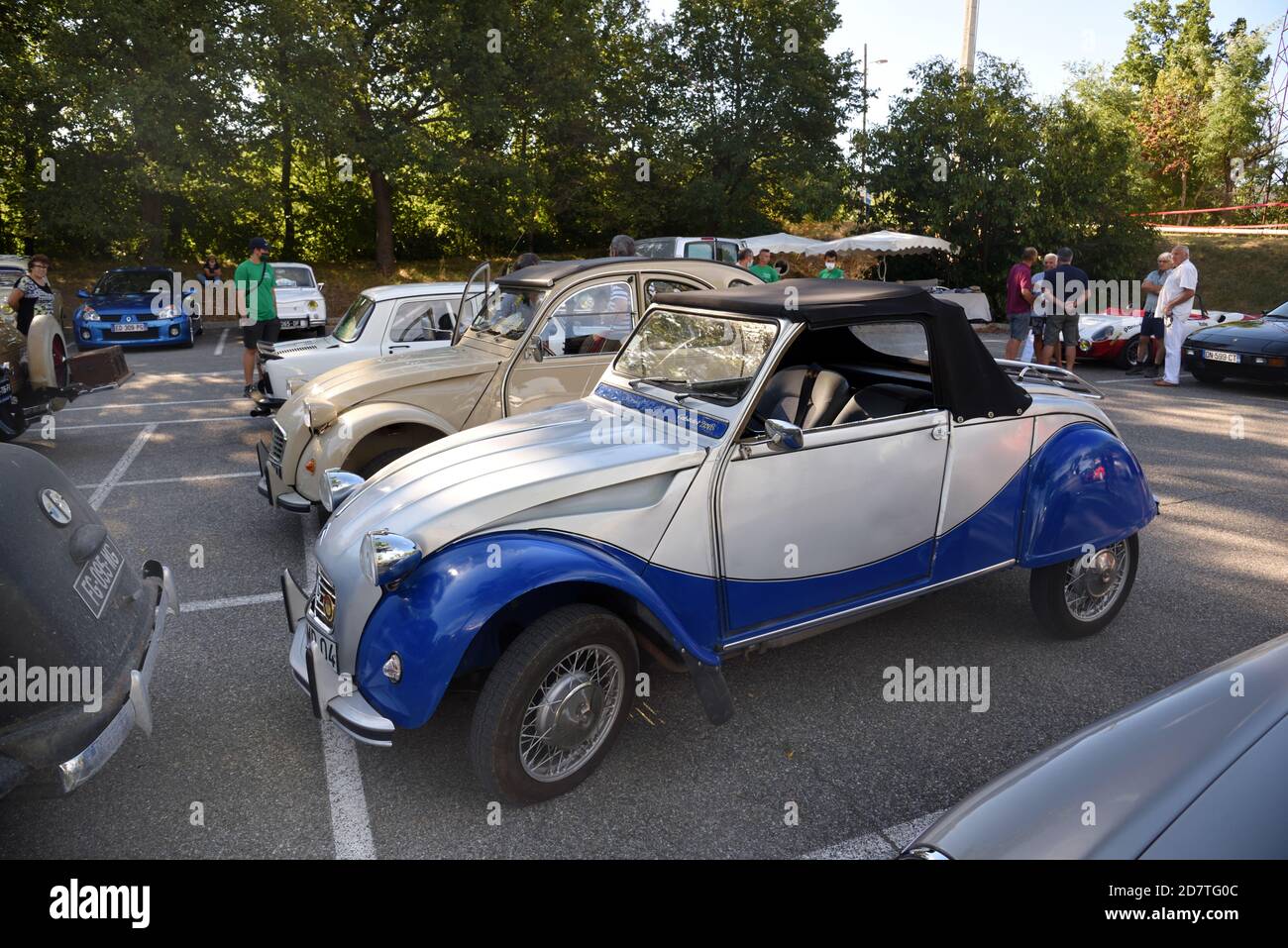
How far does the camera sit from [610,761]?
3533 millimetres

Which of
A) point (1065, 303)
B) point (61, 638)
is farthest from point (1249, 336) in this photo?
point (61, 638)

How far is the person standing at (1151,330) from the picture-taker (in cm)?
1358

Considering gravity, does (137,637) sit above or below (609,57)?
below

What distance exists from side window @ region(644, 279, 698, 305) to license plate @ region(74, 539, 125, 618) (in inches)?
162

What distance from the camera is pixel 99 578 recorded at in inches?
131

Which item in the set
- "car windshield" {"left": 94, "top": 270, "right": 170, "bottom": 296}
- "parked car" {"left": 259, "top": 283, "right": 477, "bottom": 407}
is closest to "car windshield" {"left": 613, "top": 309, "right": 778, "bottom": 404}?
"parked car" {"left": 259, "top": 283, "right": 477, "bottom": 407}

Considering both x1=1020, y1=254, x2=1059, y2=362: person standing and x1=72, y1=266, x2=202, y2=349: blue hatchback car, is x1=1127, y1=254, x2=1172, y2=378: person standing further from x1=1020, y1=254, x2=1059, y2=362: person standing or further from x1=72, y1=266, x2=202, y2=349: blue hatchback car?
x1=72, y1=266, x2=202, y2=349: blue hatchback car

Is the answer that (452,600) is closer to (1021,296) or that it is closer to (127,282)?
(1021,296)

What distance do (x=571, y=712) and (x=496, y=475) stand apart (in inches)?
38.0

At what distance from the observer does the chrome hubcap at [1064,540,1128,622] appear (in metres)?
4.57

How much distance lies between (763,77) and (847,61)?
339 cm
